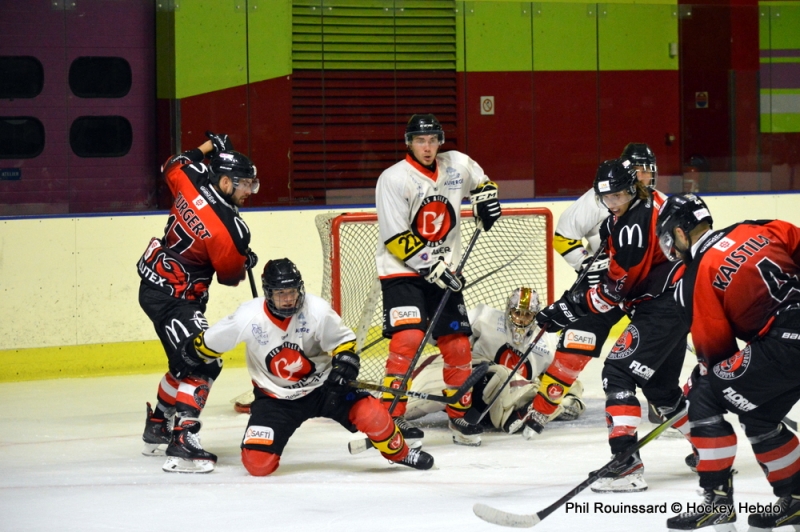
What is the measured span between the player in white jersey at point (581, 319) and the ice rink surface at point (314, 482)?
191 mm

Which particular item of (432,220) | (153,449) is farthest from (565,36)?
(153,449)

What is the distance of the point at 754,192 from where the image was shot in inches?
274

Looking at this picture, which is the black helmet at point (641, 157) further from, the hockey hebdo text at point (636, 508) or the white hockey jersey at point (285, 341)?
the hockey hebdo text at point (636, 508)

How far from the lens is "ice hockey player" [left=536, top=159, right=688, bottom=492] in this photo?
3.65m

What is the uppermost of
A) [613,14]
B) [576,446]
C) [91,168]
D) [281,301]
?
[613,14]

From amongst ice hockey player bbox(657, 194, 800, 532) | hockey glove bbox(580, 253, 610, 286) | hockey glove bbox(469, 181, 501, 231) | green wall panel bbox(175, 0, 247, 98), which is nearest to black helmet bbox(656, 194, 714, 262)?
ice hockey player bbox(657, 194, 800, 532)

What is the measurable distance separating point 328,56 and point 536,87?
4.07 feet

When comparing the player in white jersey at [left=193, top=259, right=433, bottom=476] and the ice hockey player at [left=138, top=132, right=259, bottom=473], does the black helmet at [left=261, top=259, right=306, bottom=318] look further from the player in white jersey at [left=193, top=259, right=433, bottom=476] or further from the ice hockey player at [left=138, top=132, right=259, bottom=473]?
the ice hockey player at [left=138, top=132, right=259, bottom=473]

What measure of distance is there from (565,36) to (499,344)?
2723mm

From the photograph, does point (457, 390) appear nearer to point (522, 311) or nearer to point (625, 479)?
point (522, 311)

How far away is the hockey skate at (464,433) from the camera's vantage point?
441 centimetres

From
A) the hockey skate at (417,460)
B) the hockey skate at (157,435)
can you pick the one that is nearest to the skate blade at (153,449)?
the hockey skate at (157,435)

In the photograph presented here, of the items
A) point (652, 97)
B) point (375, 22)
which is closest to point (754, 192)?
point (652, 97)

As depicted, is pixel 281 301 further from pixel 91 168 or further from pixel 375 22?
pixel 375 22
